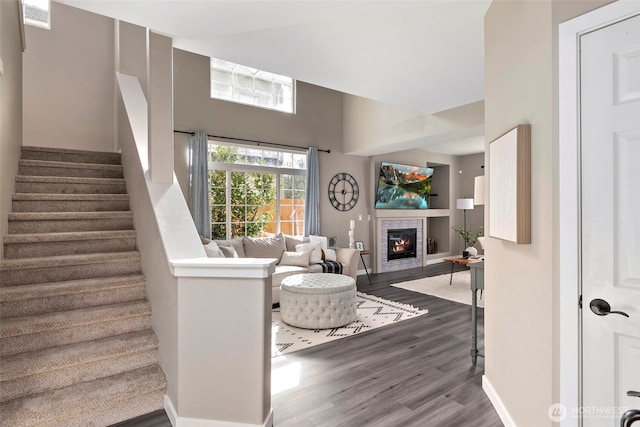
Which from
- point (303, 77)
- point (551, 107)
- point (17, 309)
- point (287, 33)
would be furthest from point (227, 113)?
point (551, 107)

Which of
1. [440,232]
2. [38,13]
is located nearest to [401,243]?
[440,232]

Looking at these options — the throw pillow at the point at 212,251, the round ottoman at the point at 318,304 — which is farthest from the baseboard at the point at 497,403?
the throw pillow at the point at 212,251

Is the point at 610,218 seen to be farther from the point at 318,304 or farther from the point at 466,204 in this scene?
the point at 466,204

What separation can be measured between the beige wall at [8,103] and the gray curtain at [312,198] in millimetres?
4059

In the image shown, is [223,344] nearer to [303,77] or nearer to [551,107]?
[551,107]

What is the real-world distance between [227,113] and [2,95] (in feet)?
11.0

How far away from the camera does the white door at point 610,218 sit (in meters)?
1.30

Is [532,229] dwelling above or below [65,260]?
above

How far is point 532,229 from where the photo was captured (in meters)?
1.69

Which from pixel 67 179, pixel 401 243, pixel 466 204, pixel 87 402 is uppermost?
pixel 67 179

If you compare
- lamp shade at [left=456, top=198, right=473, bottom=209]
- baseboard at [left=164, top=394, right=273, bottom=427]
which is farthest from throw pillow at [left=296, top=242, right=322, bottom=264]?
lamp shade at [left=456, top=198, right=473, bottom=209]

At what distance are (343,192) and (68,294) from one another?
5087mm

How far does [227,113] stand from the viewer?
5492mm

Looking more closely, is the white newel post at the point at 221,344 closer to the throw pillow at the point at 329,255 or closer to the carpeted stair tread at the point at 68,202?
the carpeted stair tread at the point at 68,202
